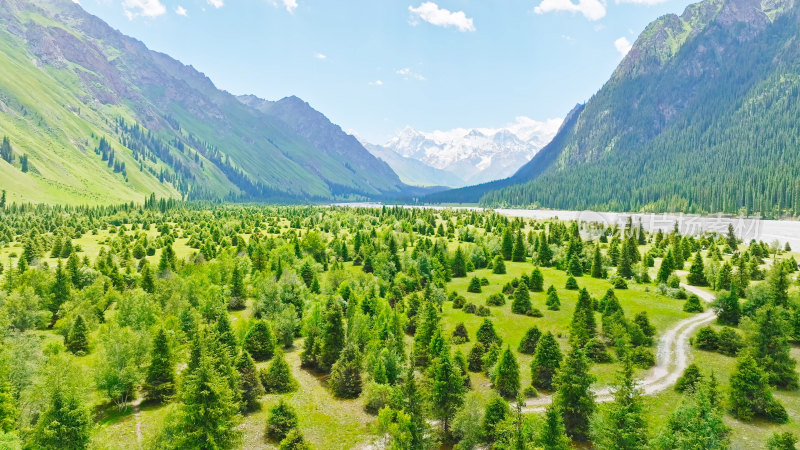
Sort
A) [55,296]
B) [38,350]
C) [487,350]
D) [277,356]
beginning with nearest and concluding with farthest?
[38,350]
[277,356]
[487,350]
[55,296]

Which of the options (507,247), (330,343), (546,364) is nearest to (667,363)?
(546,364)

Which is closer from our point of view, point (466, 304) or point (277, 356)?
point (277, 356)

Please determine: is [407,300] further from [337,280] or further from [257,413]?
[257,413]

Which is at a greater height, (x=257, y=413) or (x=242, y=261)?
(x=242, y=261)

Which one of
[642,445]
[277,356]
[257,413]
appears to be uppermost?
[642,445]

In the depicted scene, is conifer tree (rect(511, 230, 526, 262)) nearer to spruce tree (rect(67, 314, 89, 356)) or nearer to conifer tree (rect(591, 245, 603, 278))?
conifer tree (rect(591, 245, 603, 278))

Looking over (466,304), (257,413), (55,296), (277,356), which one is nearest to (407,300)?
(466,304)

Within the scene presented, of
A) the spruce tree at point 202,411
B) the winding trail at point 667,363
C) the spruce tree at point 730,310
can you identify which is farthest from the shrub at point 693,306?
the spruce tree at point 202,411
